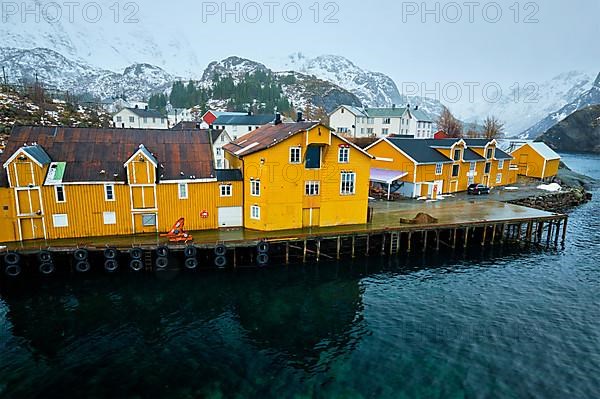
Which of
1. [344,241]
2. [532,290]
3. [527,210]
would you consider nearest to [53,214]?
[344,241]

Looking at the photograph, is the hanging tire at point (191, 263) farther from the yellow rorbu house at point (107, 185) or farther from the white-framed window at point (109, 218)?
the white-framed window at point (109, 218)

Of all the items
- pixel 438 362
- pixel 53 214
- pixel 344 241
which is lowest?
pixel 438 362

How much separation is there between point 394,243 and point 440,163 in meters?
19.9

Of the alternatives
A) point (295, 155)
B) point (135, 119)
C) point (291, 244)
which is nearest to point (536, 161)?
point (295, 155)

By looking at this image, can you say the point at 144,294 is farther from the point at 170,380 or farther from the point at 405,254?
the point at 405,254

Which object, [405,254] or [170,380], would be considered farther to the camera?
[405,254]

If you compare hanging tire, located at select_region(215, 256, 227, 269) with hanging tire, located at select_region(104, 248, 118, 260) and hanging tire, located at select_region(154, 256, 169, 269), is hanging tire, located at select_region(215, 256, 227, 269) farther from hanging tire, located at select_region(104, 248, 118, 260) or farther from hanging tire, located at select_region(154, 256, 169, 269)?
hanging tire, located at select_region(104, 248, 118, 260)

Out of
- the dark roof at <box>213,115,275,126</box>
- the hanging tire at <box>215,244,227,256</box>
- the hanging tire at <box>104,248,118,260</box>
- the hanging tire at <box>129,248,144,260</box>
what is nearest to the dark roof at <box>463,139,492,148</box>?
the hanging tire at <box>215,244,227,256</box>

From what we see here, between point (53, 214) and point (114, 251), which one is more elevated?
point (53, 214)

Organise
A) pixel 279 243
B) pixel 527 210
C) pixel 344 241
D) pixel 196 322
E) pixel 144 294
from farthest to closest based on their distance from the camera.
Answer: pixel 527 210 < pixel 344 241 < pixel 279 243 < pixel 144 294 < pixel 196 322

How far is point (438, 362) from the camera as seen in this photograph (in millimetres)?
20375

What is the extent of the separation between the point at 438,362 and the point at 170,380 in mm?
13153

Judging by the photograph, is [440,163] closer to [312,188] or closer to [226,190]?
[312,188]

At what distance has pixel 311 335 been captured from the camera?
2286 cm
